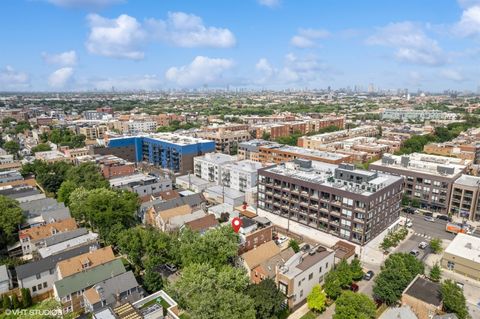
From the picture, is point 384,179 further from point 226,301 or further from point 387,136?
point 387,136

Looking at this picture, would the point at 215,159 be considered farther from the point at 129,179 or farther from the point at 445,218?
the point at 445,218

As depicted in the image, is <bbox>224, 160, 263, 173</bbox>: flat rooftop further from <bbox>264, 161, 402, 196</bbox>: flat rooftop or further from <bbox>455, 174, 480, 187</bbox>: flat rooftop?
<bbox>455, 174, 480, 187</bbox>: flat rooftop

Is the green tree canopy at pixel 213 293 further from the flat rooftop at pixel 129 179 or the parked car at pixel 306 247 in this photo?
the flat rooftop at pixel 129 179

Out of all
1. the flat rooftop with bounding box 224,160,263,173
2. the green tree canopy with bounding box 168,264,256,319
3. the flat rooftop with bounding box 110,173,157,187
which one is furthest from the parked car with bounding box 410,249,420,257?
the flat rooftop with bounding box 110,173,157,187

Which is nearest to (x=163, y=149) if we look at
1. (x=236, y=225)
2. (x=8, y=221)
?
(x=8, y=221)

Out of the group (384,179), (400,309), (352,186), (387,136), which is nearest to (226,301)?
(400,309)

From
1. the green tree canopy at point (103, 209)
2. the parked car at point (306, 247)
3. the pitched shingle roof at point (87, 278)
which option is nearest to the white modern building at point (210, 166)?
the green tree canopy at point (103, 209)
